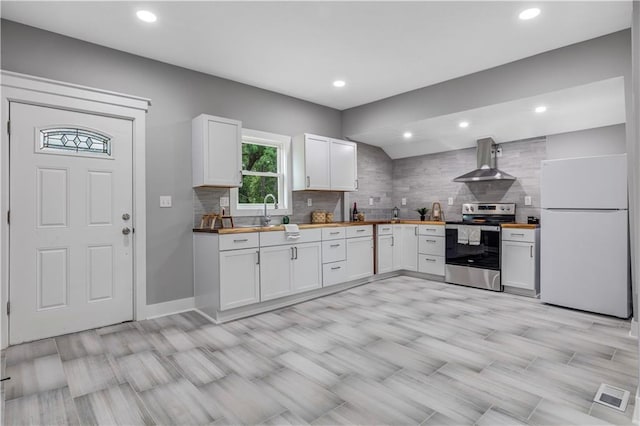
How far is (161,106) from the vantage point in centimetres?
360

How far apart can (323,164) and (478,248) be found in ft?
7.86

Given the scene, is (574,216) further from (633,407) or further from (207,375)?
(207,375)

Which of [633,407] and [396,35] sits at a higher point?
[396,35]

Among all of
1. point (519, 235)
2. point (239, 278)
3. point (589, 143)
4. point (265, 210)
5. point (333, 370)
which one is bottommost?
point (333, 370)

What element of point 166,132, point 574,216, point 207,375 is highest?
point 166,132

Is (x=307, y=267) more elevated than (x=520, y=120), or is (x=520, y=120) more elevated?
(x=520, y=120)

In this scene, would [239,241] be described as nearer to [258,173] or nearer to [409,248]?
[258,173]

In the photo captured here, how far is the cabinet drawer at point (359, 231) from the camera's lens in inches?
185

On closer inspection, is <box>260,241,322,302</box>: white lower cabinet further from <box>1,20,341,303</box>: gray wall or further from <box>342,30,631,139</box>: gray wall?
<box>342,30,631,139</box>: gray wall

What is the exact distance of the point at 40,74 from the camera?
9.61 feet

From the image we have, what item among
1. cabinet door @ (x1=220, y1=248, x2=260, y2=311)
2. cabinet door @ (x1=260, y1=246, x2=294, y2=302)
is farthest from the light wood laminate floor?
cabinet door @ (x1=260, y1=246, x2=294, y2=302)

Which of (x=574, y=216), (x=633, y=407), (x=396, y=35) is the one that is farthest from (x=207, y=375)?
(x=574, y=216)

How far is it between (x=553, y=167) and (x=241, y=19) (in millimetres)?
3495

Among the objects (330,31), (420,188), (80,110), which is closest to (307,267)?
(330,31)
